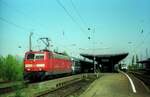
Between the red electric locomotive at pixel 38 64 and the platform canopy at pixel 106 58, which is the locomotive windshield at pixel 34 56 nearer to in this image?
the red electric locomotive at pixel 38 64

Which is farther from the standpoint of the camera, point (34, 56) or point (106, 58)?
point (106, 58)

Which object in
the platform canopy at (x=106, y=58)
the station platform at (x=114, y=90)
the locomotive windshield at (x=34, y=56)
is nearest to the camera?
the station platform at (x=114, y=90)

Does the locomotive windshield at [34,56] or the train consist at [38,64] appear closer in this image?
the train consist at [38,64]

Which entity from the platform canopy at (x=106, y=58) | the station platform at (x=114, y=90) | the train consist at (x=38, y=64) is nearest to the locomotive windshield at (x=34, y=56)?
the train consist at (x=38, y=64)

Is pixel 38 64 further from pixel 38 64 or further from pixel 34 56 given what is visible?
pixel 34 56

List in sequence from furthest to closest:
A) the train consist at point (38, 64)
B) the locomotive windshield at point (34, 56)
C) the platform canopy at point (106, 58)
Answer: the platform canopy at point (106, 58) → the locomotive windshield at point (34, 56) → the train consist at point (38, 64)

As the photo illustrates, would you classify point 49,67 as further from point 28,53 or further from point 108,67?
point 108,67

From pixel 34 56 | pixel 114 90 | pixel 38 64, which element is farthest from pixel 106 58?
pixel 114 90

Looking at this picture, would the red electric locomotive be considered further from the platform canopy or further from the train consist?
the platform canopy

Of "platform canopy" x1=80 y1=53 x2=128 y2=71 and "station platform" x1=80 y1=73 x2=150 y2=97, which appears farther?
"platform canopy" x1=80 y1=53 x2=128 y2=71

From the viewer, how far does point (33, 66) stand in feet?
126

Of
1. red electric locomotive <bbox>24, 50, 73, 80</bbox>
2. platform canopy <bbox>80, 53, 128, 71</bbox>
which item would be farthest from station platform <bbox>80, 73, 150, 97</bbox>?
platform canopy <bbox>80, 53, 128, 71</bbox>

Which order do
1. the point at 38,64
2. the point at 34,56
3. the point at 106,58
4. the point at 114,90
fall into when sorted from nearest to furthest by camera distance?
the point at 114,90 < the point at 38,64 < the point at 34,56 < the point at 106,58

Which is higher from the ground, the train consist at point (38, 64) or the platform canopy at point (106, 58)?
the platform canopy at point (106, 58)
